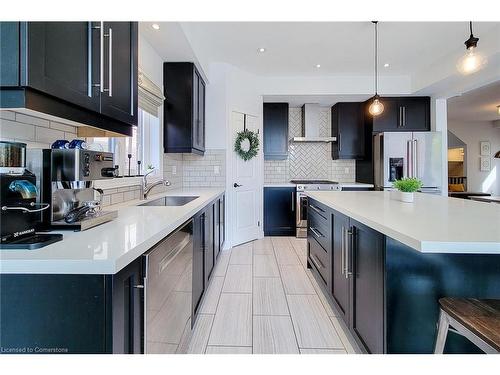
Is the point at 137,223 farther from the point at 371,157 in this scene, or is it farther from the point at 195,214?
the point at 371,157

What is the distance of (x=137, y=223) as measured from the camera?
137 cm

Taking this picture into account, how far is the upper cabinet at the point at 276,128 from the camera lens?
16.8 feet

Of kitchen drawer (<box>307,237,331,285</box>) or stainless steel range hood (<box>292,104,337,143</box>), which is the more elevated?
stainless steel range hood (<box>292,104,337,143</box>)

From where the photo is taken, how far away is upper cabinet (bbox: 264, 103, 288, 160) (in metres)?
5.13

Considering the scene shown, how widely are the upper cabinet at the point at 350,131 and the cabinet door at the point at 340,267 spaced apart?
3290 millimetres

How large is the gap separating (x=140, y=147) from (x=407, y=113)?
4.35 meters

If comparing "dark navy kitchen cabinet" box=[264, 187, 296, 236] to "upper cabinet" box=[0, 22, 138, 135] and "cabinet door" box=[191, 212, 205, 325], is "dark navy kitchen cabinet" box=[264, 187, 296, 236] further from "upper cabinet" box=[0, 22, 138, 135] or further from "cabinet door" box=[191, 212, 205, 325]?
"upper cabinet" box=[0, 22, 138, 135]

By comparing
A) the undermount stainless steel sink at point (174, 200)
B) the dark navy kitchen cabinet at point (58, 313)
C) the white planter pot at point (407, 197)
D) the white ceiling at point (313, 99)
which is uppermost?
the white ceiling at point (313, 99)

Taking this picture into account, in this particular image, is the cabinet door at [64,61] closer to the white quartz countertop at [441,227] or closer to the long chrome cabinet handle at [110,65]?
the long chrome cabinet handle at [110,65]

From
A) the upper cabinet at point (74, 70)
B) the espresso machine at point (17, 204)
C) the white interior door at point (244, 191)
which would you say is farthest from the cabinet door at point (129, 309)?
the white interior door at point (244, 191)

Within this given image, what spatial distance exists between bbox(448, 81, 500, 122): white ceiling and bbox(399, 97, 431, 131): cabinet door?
3.05 feet

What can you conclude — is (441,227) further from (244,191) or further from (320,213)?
(244,191)

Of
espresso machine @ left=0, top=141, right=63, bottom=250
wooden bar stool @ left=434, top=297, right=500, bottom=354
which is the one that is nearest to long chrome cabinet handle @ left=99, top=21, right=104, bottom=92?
espresso machine @ left=0, top=141, right=63, bottom=250
